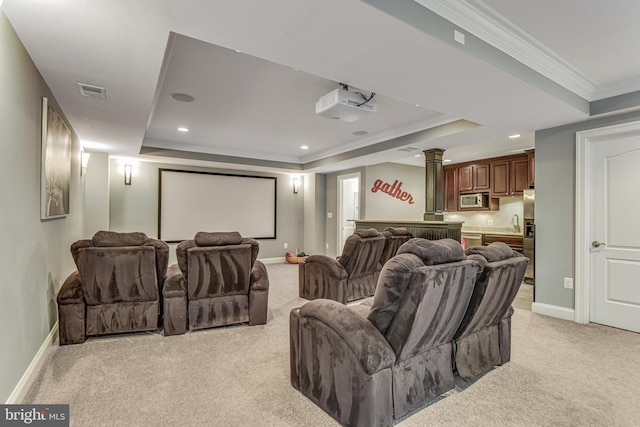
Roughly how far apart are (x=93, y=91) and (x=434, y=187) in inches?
177

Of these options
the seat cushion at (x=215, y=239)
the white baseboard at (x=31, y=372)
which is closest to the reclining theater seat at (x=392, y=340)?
the seat cushion at (x=215, y=239)

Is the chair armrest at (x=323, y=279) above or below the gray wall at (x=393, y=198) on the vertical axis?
below

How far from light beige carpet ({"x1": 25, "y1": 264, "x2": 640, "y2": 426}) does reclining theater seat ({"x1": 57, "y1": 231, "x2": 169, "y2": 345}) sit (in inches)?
5.7

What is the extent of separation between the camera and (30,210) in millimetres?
2209

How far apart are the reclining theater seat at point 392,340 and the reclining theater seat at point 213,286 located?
4.36 ft

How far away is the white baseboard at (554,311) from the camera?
3569mm

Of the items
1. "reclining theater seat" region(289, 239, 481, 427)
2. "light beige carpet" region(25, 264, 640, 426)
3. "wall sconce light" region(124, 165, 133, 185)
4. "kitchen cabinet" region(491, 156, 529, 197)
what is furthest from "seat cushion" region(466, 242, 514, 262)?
"wall sconce light" region(124, 165, 133, 185)

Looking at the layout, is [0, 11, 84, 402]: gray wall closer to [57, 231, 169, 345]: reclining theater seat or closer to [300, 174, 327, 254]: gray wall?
[57, 231, 169, 345]: reclining theater seat

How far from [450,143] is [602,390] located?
339 cm

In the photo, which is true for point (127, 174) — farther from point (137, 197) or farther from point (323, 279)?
point (323, 279)

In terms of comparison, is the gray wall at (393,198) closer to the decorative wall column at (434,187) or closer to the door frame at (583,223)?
the decorative wall column at (434,187)

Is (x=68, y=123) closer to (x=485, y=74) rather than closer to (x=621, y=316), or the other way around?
(x=485, y=74)

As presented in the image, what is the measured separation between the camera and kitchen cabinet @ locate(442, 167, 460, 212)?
23.9 ft

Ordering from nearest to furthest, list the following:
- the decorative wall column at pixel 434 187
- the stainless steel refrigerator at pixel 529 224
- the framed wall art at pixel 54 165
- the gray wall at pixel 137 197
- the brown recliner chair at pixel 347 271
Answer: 1. the framed wall art at pixel 54 165
2. the brown recliner chair at pixel 347 271
3. the decorative wall column at pixel 434 187
4. the stainless steel refrigerator at pixel 529 224
5. the gray wall at pixel 137 197
